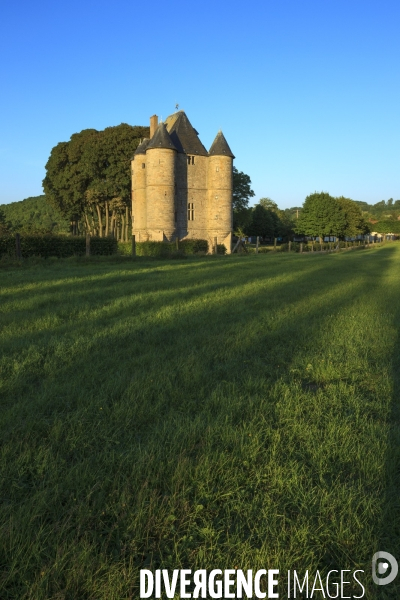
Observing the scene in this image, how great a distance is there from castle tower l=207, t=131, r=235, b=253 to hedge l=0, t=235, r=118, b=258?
72.4 feet

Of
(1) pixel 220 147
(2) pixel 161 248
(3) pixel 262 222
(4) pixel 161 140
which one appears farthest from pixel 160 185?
(3) pixel 262 222

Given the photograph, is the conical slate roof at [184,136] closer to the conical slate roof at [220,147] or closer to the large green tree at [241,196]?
the conical slate roof at [220,147]

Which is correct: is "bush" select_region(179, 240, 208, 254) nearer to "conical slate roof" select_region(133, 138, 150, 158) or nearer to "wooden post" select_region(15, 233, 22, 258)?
"conical slate roof" select_region(133, 138, 150, 158)

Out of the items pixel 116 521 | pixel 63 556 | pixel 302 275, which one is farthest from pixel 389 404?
pixel 302 275

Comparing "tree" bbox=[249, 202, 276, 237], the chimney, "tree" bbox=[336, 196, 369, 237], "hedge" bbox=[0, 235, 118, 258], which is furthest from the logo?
"tree" bbox=[249, 202, 276, 237]

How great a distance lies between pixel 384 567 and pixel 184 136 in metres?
47.7

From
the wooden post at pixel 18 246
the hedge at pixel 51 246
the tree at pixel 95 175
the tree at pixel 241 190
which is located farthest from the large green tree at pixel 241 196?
the wooden post at pixel 18 246

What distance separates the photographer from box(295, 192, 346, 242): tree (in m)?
62.9

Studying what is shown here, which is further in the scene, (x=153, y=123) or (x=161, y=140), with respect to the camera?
(x=153, y=123)

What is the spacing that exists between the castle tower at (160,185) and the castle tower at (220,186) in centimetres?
504

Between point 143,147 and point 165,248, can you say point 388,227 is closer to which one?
point 143,147

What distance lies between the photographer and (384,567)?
177 cm

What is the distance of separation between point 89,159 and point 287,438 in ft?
175

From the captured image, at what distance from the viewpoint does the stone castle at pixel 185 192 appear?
137 ft
